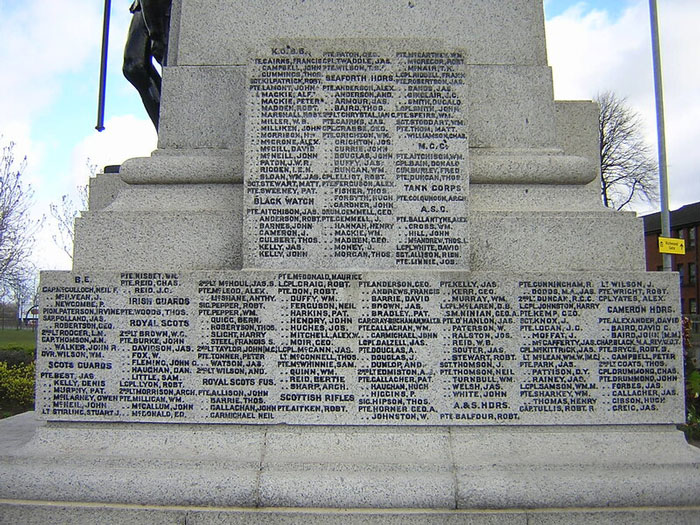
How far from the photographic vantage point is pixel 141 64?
6746 mm

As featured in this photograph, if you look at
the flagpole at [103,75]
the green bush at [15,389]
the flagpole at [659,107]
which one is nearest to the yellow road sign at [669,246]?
the flagpole at [659,107]

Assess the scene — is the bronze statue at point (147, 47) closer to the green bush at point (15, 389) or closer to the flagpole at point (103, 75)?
the flagpole at point (103, 75)

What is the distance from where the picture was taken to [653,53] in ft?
48.1

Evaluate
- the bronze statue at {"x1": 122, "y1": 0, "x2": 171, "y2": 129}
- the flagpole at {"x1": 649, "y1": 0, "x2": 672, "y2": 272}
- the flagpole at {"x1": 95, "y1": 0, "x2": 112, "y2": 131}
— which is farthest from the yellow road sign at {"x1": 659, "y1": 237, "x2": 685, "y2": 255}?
the flagpole at {"x1": 95, "y1": 0, "x2": 112, "y2": 131}

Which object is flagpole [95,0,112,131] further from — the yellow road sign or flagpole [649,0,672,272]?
flagpole [649,0,672,272]

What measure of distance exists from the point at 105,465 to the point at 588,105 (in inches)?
225

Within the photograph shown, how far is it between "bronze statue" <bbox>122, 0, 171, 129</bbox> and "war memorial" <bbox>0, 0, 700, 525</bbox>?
1.98 m

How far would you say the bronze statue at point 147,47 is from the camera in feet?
21.3

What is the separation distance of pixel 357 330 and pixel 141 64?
4.63 metres

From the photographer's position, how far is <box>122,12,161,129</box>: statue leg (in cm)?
674

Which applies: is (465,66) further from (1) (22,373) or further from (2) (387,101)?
(1) (22,373)

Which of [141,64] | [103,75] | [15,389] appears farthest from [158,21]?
[15,389]

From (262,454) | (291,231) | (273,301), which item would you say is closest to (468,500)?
(262,454)

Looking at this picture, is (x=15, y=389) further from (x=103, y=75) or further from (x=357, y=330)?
(x=357, y=330)
